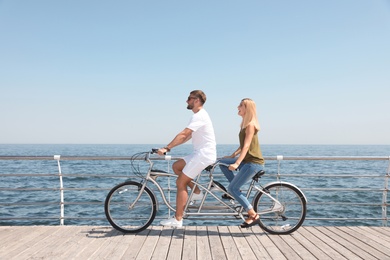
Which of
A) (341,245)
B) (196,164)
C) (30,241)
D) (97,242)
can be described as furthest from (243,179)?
(30,241)

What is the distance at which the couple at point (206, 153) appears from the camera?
3708 mm

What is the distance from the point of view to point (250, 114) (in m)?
3.83

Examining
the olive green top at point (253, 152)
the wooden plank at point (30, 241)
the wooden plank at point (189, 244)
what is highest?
the olive green top at point (253, 152)

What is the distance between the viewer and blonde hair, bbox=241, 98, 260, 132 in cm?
382

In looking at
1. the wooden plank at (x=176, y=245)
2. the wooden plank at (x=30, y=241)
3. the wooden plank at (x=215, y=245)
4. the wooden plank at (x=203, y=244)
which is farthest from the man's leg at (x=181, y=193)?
the wooden plank at (x=30, y=241)

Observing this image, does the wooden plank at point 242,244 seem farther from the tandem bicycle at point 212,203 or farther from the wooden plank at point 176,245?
the wooden plank at point 176,245

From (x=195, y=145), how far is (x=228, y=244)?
123cm

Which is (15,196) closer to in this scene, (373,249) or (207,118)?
(207,118)

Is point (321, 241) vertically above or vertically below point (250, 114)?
below

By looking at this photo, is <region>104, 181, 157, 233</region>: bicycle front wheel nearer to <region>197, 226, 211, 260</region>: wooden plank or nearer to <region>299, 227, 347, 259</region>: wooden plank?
<region>197, 226, 211, 260</region>: wooden plank

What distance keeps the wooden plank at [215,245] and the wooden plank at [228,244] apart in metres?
0.04

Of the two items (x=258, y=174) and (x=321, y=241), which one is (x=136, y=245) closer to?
(x=258, y=174)

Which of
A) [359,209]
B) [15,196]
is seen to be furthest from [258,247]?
[15,196]

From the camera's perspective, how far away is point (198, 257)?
3184mm
